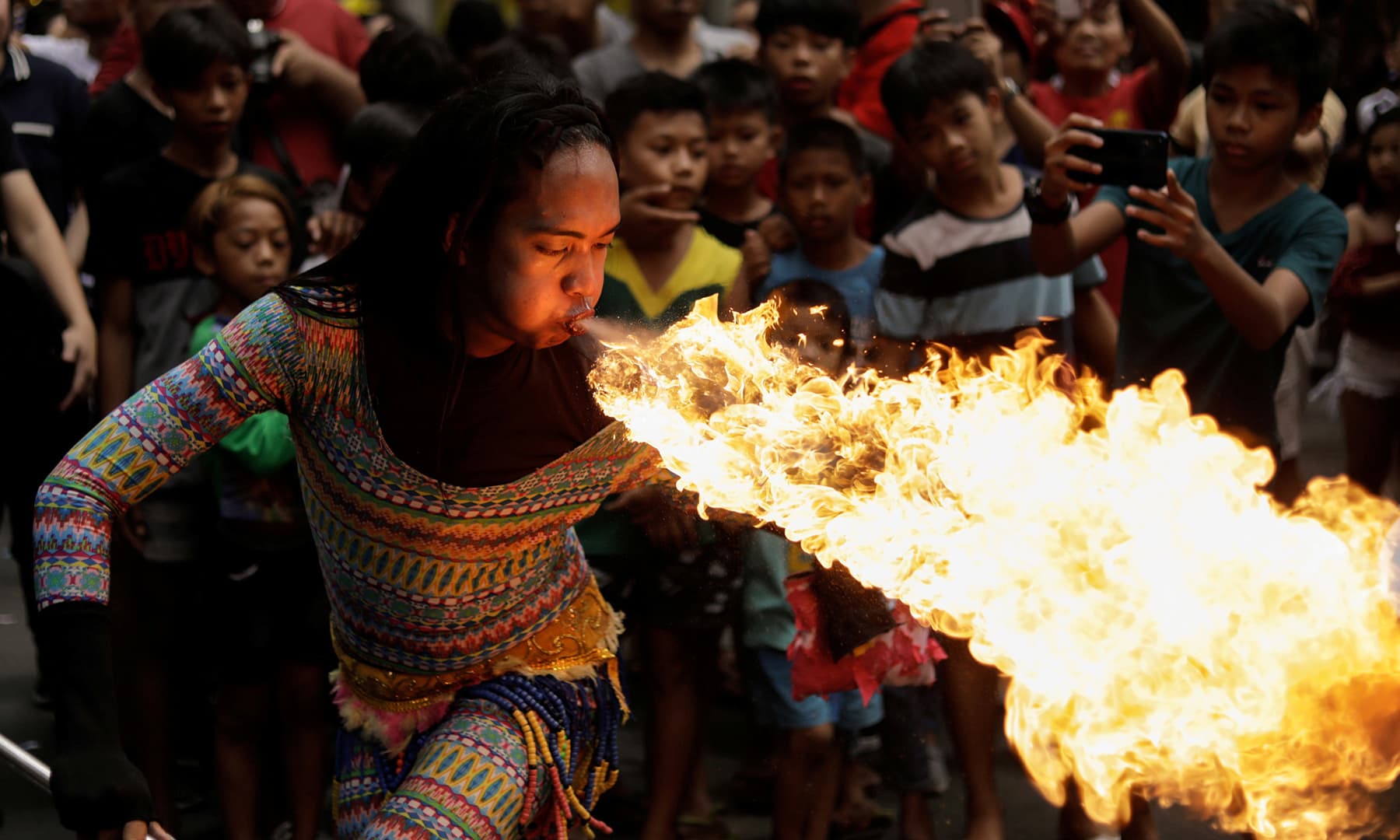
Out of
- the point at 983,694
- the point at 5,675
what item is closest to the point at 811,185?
the point at 983,694

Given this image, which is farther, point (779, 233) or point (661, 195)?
point (779, 233)

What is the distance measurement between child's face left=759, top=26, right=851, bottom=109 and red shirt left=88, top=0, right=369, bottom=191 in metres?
1.76

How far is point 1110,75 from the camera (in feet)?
20.9

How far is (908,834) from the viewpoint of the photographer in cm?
443

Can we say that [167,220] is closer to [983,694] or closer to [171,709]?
[171,709]

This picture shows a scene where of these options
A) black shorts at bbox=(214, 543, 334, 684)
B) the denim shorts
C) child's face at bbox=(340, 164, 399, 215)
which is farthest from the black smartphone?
black shorts at bbox=(214, 543, 334, 684)

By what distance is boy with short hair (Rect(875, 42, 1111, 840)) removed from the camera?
4.68 meters

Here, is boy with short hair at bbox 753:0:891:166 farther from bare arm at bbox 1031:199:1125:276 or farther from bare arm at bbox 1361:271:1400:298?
bare arm at bbox 1361:271:1400:298

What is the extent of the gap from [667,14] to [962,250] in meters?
Answer: 2.02

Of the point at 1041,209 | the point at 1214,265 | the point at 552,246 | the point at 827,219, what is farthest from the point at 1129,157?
the point at 552,246

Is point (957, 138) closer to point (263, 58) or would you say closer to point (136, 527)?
point (263, 58)

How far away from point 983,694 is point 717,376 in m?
1.83

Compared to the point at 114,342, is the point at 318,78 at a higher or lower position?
higher

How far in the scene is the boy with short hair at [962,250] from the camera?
15.4 ft
